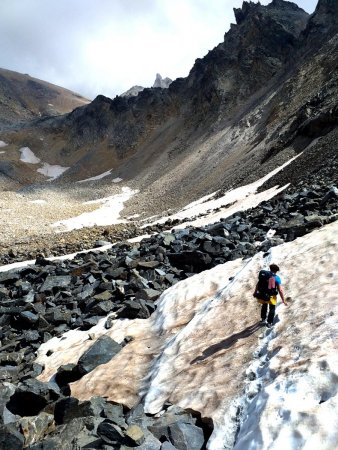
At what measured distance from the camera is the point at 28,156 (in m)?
112

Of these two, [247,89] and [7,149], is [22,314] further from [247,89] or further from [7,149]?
[7,149]

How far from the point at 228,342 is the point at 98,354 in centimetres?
379

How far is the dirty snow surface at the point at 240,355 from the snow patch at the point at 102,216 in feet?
106

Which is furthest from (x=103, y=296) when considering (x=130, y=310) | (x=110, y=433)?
(x=110, y=433)

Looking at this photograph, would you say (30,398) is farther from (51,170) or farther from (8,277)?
(51,170)

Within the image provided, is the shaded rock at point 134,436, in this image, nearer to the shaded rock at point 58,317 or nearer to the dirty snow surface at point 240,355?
the dirty snow surface at point 240,355

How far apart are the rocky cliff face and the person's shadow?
→ 21906mm

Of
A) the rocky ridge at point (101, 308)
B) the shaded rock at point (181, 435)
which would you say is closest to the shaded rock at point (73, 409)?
the rocky ridge at point (101, 308)

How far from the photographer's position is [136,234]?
30359mm

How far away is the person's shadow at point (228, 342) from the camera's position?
898cm

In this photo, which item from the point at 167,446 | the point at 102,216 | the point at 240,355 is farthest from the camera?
the point at 102,216

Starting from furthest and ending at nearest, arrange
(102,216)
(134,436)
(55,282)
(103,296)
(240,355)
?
(102,216) < (55,282) < (103,296) < (240,355) < (134,436)

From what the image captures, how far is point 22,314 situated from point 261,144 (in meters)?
45.2

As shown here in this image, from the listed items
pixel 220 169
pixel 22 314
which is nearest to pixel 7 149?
pixel 220 169
